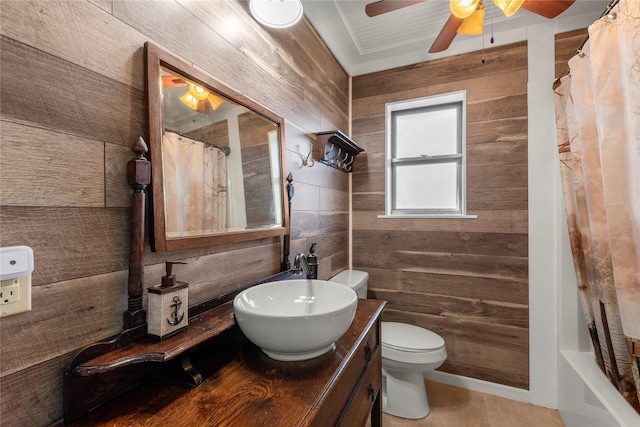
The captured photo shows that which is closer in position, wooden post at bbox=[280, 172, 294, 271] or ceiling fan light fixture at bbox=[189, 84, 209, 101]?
ceiling fan light fixture at bbox=[189, 84, 209, 101]

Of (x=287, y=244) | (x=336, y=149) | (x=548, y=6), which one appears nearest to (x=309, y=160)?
(x=336, y=149)

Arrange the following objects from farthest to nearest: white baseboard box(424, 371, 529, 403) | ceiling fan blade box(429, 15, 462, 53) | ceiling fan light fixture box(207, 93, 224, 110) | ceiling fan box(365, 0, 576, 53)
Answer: white baseboard box(424, 371, 529, 403), ceiling fan blade box(429, 15, 462, 53), ceiling fan box(365, 0, 576, 53), ceiling fan light fixture box(207, 93, 224, 110)

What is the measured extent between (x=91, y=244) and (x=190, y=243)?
0.26 m

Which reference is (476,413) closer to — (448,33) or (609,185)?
(609,185)

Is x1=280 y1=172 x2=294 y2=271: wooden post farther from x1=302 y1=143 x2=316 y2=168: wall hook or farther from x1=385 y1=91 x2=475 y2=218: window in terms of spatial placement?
x1=385 y1=91 x2=475 y2=218: window

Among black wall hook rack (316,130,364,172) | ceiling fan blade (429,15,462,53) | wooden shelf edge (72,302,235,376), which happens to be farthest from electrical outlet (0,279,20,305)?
ceiling fan blade (429,15,462,53)

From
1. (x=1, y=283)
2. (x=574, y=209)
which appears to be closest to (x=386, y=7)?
(x=574, y=209)

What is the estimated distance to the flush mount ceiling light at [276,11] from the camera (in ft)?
3.80

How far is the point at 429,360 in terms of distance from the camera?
5.53ft

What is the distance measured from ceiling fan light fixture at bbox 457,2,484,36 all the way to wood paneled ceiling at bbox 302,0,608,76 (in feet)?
1.02

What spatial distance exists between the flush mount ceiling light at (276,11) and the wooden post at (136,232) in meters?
0.81

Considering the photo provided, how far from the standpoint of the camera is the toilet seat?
1689 mm

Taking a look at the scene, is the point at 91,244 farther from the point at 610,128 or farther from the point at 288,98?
the point at 610,128

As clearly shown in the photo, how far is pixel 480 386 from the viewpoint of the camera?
1.99 m
